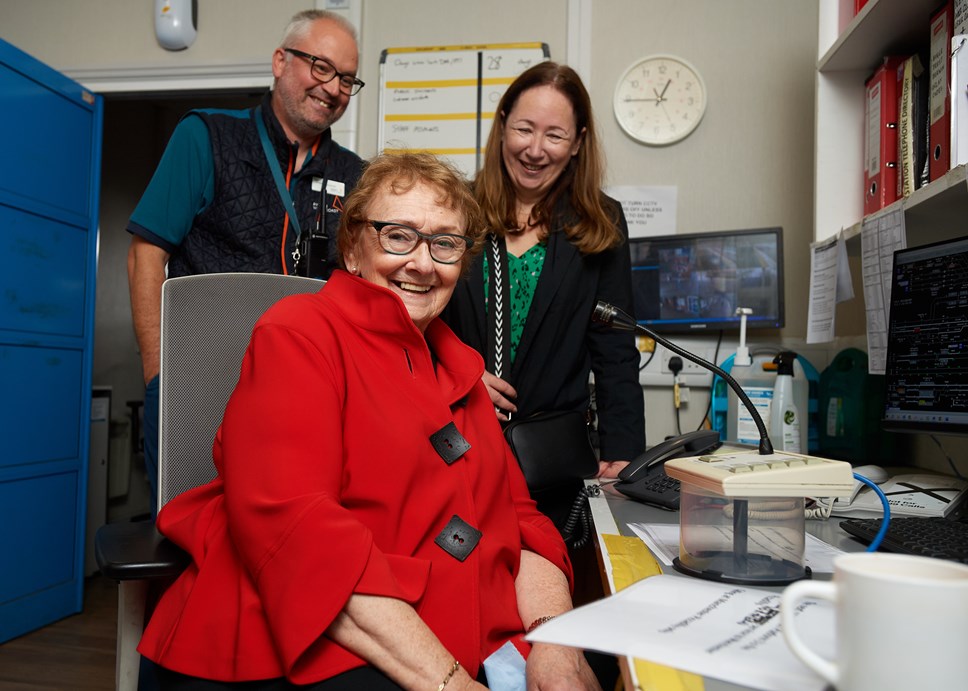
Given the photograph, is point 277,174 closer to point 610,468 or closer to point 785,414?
point 610,468

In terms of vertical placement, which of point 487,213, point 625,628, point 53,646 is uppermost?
point 487,213

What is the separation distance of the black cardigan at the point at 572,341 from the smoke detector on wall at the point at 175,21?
6.63 feet

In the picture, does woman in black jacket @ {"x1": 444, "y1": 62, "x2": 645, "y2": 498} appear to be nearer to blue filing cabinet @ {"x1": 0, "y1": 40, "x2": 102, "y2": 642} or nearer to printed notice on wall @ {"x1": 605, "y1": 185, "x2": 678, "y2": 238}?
printed notice on wall @ {"x1": 605, "y1": 185, "x2": 678, "y2": 238}

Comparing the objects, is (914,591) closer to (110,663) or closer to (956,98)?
(956,98)

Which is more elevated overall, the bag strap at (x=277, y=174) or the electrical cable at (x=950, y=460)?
the bag strap at (x=277, y=174)

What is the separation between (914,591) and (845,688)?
0.25 feet

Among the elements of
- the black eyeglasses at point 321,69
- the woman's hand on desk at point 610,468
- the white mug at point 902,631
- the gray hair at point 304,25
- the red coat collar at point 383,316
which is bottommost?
the woman's hand on desk at point 610,468

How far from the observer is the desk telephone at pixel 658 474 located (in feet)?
4.34

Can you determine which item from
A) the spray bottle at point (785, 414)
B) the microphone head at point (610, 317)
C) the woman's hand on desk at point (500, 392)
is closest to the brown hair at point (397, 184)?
the microphone head at point (610, 317)

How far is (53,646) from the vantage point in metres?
2.69

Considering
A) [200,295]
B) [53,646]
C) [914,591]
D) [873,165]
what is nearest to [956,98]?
[873,165]

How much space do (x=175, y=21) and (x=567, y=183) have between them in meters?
2.04

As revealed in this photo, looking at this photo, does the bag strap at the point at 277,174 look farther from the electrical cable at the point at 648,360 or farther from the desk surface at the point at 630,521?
the electrical cable at the point at 648,360

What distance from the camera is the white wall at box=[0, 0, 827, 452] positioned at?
8.66ft
